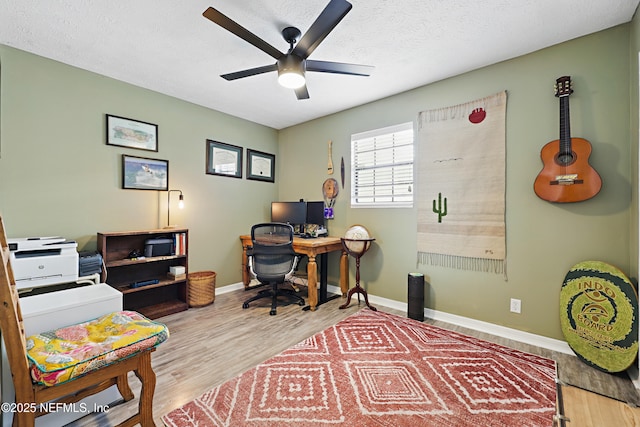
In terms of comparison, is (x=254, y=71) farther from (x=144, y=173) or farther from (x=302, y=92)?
(x=144, y=173)

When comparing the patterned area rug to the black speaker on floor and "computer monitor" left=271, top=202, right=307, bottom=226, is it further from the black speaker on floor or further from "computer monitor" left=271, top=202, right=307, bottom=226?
"computer monitor" left=271, top=202, right=307, bottom=226

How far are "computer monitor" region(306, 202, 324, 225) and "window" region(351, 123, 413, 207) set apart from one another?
0.45m

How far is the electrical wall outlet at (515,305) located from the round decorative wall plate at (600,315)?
0.31 meters

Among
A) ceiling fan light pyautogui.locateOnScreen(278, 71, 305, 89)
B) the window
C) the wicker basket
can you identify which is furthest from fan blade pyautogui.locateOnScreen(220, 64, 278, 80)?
the wicker basket

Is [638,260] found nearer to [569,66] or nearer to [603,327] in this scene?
[603,327]

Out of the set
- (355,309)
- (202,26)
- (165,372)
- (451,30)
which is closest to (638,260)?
(451,30)

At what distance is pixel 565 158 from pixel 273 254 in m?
2.77

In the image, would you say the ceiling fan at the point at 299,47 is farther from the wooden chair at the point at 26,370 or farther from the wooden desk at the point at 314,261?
the wooden desk at the point at 314,261

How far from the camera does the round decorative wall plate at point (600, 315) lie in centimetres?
183

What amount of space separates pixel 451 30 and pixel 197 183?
318cm

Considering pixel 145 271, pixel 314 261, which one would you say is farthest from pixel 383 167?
pixel 145 271

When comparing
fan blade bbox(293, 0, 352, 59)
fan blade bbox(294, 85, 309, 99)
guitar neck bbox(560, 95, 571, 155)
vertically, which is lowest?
guitar neck bbox(560, 95, 571, 155)

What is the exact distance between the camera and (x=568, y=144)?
2146mm

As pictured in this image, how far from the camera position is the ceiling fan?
1.60 metres
